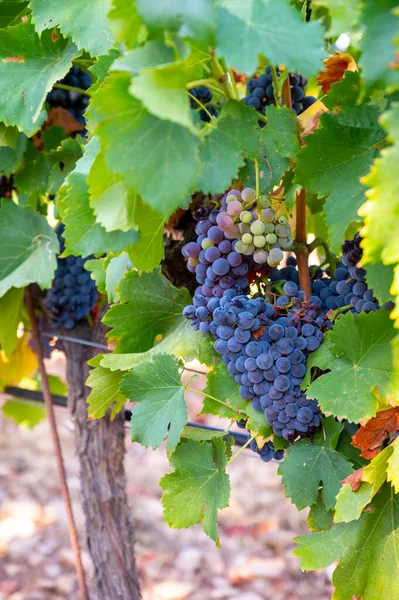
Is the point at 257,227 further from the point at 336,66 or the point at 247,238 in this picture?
the point at 336,66

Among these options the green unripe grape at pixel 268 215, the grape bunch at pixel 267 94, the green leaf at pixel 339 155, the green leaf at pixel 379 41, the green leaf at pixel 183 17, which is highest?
the green leaf at pixel 183 17

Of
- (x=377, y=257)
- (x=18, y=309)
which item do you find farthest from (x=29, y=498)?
(x=377, y=257)

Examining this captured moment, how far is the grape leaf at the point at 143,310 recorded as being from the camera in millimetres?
925

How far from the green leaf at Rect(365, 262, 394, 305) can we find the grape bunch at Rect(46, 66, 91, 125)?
2.71 ft

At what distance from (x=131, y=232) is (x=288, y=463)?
35 centimetres

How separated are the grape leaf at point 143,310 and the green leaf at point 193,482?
0.59ft

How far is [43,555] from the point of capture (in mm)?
2787

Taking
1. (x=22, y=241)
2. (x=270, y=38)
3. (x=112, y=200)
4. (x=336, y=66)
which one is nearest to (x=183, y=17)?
(x=270, y=38)

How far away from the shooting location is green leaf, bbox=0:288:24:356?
A: 50.6 inches

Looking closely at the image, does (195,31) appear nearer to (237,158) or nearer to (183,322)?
(237,158)

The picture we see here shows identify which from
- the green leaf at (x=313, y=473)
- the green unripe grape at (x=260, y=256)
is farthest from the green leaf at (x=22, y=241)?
the green leaf at (x=313, y=473)

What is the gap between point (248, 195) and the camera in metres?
0.79

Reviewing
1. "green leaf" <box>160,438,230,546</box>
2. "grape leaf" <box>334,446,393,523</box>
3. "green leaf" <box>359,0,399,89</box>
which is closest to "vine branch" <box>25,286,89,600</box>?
"green leaf" <box>160,438,230,546</box>

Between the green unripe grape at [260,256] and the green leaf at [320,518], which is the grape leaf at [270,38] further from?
the green leaf at [320,518]
